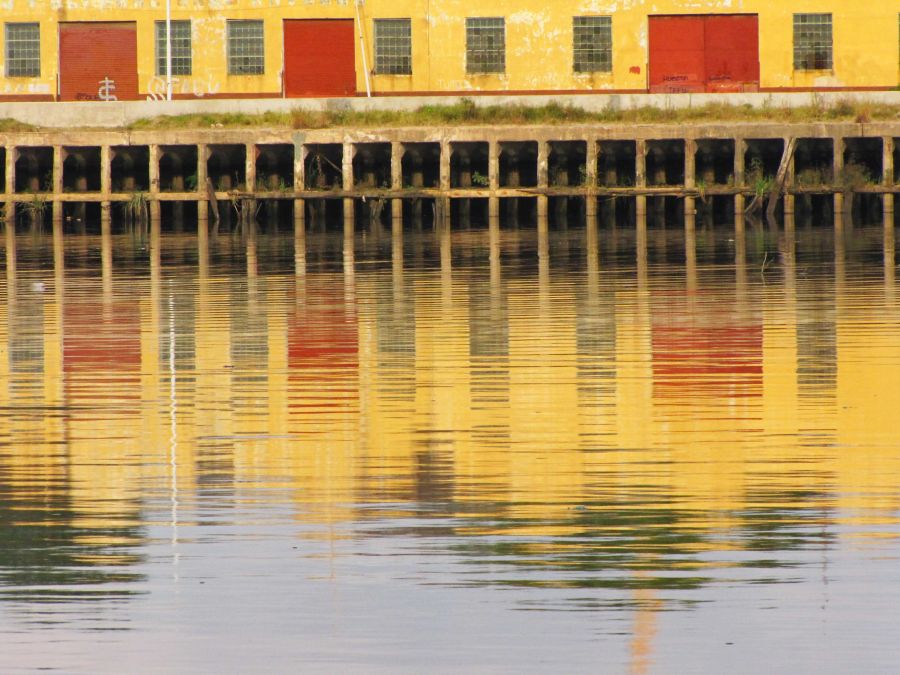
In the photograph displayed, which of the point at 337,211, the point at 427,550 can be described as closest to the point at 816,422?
the point at 427,550

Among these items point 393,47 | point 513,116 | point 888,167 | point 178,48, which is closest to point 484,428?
point 888,167

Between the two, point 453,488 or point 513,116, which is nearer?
point 453,488

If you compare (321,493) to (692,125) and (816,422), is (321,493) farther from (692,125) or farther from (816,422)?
(692,125)

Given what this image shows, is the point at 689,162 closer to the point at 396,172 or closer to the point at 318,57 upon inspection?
the point at 396,172

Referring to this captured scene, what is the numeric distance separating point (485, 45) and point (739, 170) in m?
11.9

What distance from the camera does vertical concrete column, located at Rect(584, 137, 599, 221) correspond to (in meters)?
41.8

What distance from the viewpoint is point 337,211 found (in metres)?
47.0

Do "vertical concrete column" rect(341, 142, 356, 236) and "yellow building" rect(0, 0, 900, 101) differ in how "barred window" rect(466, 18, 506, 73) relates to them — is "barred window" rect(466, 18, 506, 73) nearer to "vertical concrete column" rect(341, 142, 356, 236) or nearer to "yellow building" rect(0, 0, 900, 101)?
"yellow building" rect(0, 0, 900, 101)

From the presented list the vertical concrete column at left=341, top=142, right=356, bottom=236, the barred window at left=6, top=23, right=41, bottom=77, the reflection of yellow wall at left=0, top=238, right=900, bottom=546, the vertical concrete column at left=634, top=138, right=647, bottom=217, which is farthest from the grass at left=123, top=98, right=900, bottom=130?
the reflection of yellow wall at left=0, top=238, right=900, bottom=546

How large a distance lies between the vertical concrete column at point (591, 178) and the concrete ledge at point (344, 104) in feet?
9.25

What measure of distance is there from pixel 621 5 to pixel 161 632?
4472cm

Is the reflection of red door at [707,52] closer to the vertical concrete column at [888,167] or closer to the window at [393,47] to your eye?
the window at [393,47]

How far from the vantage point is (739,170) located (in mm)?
41469

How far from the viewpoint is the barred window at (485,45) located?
51062 millimetres
